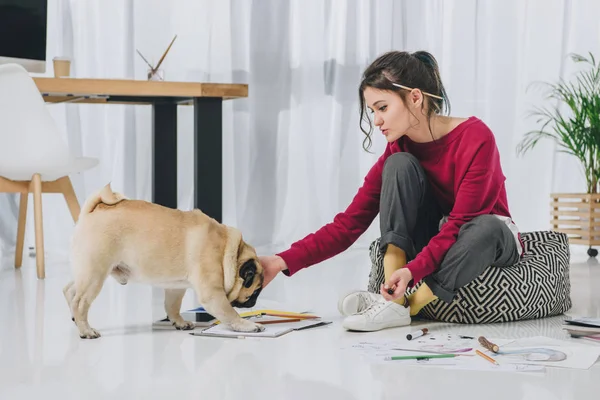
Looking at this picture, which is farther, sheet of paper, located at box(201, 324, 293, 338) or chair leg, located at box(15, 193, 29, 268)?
chair leg, located at box(15, 193, 29, 268)

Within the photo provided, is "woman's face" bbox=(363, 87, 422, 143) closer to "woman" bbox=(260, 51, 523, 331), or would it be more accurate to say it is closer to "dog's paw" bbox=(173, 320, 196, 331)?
"woman" bbox=(260, 51, 523, 331)

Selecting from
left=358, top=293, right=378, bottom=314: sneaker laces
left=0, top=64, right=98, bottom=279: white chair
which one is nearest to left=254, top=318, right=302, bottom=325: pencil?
left=358, top=293, right=378, bottom=314: sneaker laces

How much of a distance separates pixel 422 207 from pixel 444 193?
9 cm

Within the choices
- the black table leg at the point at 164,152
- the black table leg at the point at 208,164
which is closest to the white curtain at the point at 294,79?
the black table leg at the point at 164,152

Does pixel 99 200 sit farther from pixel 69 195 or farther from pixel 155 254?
pixel 69 195

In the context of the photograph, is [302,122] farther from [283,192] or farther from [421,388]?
[421,388]

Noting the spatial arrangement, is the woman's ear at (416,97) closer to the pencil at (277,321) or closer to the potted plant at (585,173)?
the pencil at (277,321)

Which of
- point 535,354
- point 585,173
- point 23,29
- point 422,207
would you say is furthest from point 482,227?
point 23,29

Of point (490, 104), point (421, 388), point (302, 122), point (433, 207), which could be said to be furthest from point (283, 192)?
point (421, 388)

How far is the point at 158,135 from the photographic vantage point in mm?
3574

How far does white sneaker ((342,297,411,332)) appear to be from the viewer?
2051mm

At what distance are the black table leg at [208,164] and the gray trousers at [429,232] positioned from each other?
2.07 feet

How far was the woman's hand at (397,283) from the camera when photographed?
6.30 feet

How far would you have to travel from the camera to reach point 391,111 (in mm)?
2104
